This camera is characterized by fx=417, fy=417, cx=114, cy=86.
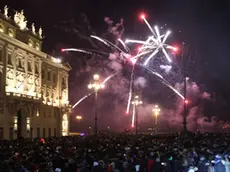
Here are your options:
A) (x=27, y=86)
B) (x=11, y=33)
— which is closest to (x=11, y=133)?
(x=27, y=86)

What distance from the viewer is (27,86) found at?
5925 centimetres

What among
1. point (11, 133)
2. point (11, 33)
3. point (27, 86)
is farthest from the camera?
point (27, 86)

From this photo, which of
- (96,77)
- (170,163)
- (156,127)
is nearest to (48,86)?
(156,127)

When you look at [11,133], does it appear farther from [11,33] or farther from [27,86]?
[11,33]

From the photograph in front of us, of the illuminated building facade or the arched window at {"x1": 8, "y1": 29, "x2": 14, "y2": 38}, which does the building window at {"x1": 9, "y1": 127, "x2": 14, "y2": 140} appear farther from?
the arched window at {"x1": 8, "y1": 29, "x2": 14, "y2": 38}

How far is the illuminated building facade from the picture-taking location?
52.4 metres

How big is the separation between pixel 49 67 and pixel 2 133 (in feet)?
68.0

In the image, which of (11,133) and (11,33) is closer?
(11,133)

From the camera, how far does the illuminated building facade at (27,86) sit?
5240 centimetres

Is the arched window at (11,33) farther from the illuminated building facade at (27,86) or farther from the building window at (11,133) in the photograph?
the building window at (11,133)

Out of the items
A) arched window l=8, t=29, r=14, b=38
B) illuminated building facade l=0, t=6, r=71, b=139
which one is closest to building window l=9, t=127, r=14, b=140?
illuminated building facade l=0, t=6, r=71, b=139

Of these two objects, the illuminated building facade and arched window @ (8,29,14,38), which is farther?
arched window @ (8,29,14,38)

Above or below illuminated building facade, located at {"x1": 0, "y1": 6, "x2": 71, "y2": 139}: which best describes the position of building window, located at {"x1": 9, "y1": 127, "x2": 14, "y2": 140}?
below

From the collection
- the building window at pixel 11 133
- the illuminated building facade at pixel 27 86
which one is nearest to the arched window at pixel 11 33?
the illuminated building facade at pixel 27 86
